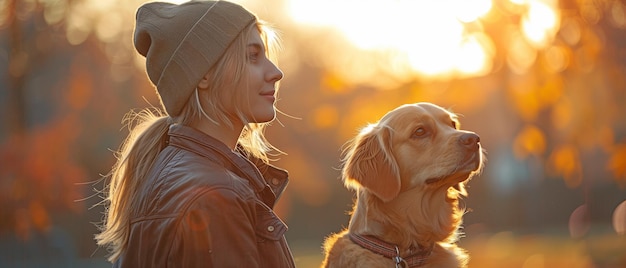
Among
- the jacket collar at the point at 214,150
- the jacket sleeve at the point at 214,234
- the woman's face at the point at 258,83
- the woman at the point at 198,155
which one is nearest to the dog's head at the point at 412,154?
the woman at the point at 198,155

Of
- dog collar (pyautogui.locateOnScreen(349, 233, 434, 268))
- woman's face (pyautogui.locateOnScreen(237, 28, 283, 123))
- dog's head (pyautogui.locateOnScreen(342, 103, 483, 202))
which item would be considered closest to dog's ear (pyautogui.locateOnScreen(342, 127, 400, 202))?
dog's head (pyautogui.locateOnScreen(342, 103, 483, 202))

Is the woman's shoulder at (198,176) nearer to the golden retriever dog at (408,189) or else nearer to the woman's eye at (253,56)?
the woman's eye at (253,56)

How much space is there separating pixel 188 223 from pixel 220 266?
0.19 m

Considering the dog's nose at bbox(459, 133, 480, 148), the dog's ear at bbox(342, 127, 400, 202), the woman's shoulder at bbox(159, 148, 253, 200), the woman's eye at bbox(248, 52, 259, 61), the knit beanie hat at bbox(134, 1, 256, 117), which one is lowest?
the woman's shoulder at bbox(159, 148, 253, 200)

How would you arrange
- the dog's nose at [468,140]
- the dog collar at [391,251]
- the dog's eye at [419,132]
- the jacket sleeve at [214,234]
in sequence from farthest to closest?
the dog's eye at [419,132]
the dog's nose at [468,140]
the dog collar at [391,251]
the jacket sleeve at [214,234]

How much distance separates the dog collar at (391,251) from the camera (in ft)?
14.1

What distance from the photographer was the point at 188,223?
108 inches

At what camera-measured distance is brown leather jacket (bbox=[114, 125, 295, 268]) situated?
8.96ft

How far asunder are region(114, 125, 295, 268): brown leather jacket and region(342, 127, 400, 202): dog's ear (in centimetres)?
151

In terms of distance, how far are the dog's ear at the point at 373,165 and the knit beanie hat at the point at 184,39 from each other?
1.56 metres

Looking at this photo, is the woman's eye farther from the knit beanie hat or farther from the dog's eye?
the dog's eye

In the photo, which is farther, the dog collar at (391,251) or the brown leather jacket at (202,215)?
the dog collar at (391,251)

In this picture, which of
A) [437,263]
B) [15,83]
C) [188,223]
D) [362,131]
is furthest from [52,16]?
[188,223]

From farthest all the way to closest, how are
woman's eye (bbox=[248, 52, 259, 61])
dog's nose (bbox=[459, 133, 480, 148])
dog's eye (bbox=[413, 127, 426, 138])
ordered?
dog's eye (bbox=[413, 127, 426, 138]) → dog's nose (bbox=[459, 133, 480, 148]) → woman's eye (bbox=[248, 52, 259, 61])
